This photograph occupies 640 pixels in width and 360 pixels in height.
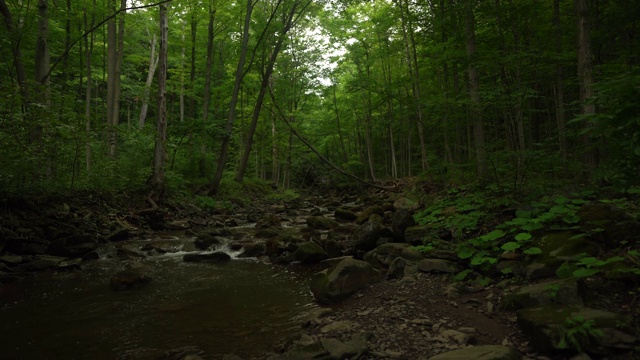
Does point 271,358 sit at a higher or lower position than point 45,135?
lower

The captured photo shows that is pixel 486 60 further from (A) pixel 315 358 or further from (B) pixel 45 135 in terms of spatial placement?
(B) pixel 45 135

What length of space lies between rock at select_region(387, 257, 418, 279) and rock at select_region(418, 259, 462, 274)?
161 mm

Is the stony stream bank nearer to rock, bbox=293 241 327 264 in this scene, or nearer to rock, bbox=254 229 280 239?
rock, bbox=293 241 327 264

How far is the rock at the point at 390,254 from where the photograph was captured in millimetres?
6109

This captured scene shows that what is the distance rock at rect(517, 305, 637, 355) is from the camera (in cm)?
273

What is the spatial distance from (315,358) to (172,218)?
11118 millimetres

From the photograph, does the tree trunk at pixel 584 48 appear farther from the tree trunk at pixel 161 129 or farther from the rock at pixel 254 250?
the tree trunk at pixel 161 129

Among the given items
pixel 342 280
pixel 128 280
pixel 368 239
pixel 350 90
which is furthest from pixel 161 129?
pixel 342 280

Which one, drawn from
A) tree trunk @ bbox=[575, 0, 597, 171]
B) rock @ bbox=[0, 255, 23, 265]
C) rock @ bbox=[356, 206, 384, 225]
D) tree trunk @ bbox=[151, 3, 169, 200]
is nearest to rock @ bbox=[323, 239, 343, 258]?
rock @ bbox=[356, 206, 384, 225]

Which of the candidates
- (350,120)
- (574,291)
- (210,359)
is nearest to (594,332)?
(574,291)

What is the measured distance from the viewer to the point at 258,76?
2220 centimetres

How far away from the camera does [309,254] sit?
775 cm

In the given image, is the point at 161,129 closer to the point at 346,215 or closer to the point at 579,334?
the point at 346,215

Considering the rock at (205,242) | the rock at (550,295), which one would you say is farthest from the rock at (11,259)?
the rock at (550,295)
